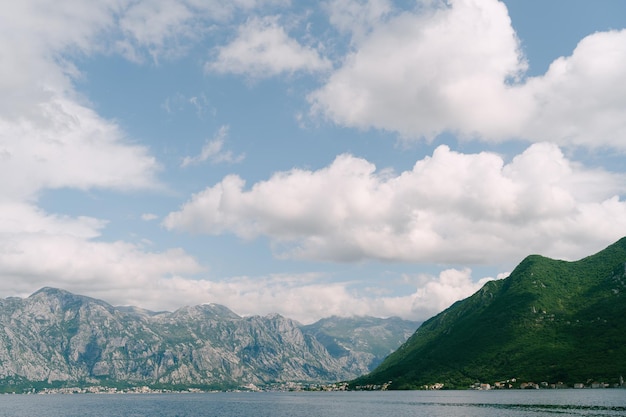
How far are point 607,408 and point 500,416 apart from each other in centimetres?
4497

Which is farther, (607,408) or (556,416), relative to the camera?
(607,408)

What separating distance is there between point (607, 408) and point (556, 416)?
34.2 metres

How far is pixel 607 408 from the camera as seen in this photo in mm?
198875

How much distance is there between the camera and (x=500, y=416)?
19375cm

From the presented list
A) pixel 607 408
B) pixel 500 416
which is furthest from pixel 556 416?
pixel 607 408

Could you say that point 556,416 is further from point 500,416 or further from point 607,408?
point 607,408

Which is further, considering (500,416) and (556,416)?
(500,416)

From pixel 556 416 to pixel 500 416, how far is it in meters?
20.7

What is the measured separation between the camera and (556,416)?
18125cm
